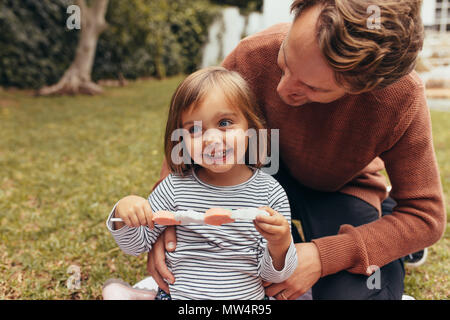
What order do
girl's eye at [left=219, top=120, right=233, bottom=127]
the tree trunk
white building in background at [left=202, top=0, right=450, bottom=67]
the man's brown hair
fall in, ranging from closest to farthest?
the man's brown hair < girl's eye at [left=219, top=120, right=233, bottom=127] < the tree trunk < white building in background at [left=202, top=0, right=450, bottom=67]

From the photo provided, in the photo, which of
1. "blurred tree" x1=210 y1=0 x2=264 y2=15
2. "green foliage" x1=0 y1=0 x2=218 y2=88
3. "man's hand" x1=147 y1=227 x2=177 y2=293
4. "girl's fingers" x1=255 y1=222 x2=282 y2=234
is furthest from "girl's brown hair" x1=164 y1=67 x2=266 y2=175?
"blurred tree" x1=210 y1=0 x2=264 y2=15

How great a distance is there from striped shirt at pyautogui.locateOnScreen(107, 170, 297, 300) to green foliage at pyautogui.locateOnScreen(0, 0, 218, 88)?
800 cm

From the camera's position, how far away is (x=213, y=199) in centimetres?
147

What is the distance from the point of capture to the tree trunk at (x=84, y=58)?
8578 millimetres

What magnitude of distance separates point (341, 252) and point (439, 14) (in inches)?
529

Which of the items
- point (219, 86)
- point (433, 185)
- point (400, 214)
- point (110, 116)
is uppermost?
point (219, 86)

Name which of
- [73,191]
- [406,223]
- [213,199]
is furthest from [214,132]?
[73,191]

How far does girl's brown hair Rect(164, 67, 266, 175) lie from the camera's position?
1.40 m

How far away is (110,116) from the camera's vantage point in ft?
21.2

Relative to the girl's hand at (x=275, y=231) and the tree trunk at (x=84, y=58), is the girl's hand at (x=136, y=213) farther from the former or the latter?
the tree trunk at (x=84, y=58)

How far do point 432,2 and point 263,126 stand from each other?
13.2 meters

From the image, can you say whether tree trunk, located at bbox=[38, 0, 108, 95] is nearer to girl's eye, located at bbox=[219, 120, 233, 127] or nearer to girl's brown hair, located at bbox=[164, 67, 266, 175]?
girl's brown hair, located at bbox=[164, 67, 266, 175]
